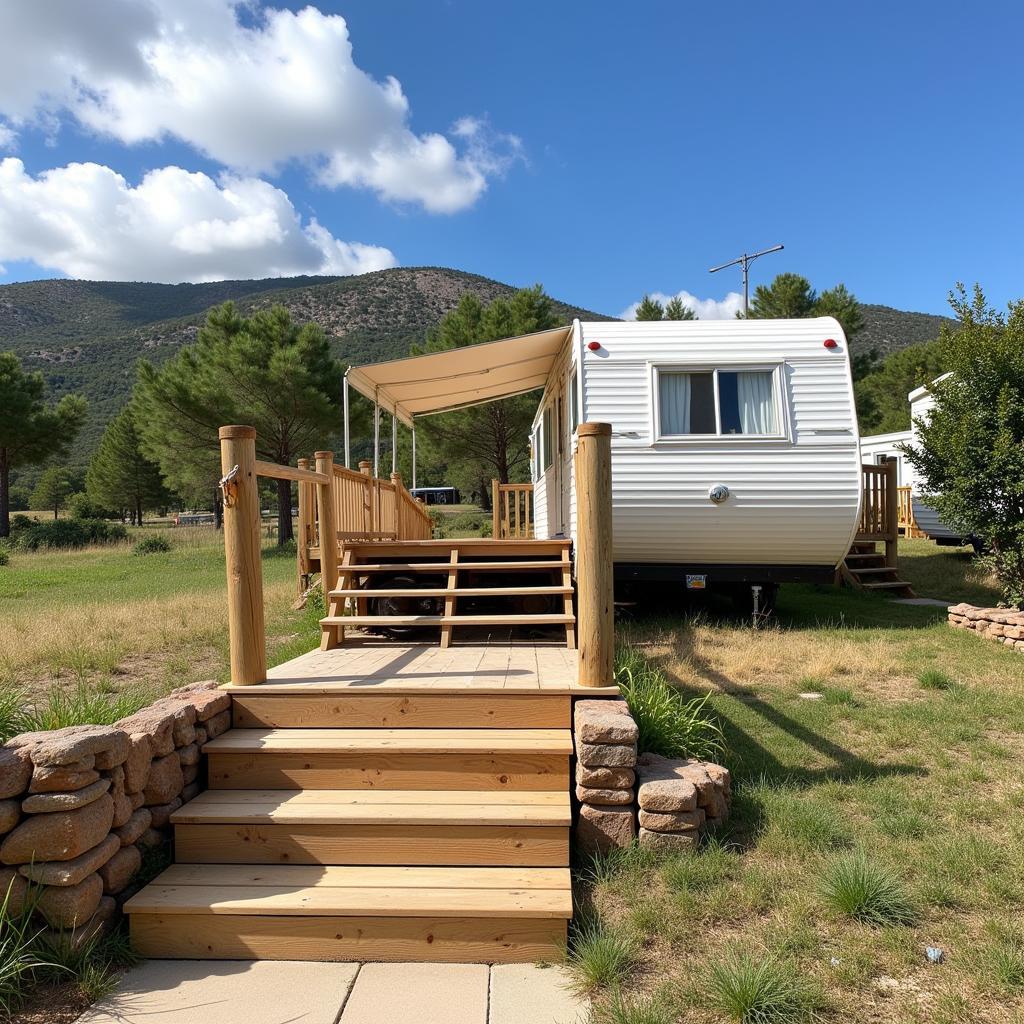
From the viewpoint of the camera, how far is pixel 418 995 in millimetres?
2320

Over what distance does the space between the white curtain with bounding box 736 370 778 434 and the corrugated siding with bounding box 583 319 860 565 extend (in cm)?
15

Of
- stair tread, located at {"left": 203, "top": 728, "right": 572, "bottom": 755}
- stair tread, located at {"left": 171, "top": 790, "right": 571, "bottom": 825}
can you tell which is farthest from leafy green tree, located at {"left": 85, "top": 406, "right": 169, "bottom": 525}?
stair tread, located at {"left": 171, "top": 790, "right": 571, "bottom": 825}

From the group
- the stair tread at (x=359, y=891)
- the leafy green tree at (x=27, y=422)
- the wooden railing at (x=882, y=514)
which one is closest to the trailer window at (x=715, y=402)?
the wooden railing at (x=882, y=514)

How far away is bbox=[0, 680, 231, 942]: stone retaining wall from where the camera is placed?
247 cm

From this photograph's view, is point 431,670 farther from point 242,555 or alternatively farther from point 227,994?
point 227,994

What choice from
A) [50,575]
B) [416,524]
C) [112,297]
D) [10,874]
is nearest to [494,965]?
[10,874]

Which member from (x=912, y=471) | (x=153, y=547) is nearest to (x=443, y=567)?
(x=912, y=471)

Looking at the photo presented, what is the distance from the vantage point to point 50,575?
47.9 ft

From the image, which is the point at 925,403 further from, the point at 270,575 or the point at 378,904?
the point at 378,904

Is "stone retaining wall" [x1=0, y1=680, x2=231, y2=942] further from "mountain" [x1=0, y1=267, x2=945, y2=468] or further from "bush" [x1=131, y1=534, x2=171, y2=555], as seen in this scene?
"mountain" [x1=0, y1=267, x2=945, y2=468]

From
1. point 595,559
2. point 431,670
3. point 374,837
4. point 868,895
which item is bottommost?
point 868,895

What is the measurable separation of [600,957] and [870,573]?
391 inches

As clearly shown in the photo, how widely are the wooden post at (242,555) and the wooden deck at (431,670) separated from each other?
15 cm

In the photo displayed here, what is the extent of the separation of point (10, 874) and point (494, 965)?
1.69 meters
